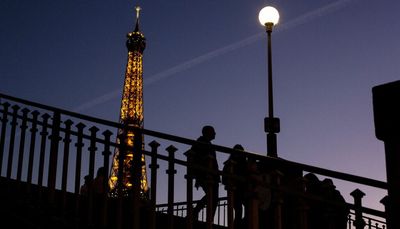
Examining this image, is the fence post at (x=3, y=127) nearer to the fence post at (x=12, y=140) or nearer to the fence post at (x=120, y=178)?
the fence post at (x=12, y=140)

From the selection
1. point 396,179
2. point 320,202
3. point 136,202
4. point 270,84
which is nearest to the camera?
point 396,179

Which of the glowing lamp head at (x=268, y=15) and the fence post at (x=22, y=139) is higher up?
the glowing lamp head at (x=268, y=15)

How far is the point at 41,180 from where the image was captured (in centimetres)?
646

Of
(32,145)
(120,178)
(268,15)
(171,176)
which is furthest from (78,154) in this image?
(268,15)

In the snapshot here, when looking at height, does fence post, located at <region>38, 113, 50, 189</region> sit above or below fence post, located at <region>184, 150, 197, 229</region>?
above

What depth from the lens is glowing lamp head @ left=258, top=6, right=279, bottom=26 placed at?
11406 millimetres

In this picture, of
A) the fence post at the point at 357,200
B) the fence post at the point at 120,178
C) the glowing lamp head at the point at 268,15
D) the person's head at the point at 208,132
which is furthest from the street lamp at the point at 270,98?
the fence post at the point at 357,200

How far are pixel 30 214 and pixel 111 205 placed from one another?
96 cm

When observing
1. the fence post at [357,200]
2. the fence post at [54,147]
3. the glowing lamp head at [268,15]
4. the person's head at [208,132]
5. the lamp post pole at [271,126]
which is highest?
the glowing lamp head at [268,15]

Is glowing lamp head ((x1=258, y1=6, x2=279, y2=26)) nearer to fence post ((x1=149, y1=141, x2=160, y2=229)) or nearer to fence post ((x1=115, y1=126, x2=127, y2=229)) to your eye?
fence post ((x1=115, y1=126, x2=127, y2=229))

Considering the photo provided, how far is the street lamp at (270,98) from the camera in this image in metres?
10.3

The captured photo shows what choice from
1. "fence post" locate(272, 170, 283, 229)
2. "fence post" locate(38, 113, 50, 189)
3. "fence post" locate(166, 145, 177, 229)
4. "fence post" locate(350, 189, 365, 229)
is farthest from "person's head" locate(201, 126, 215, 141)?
"fence post" locate(350, 189, 365, 229)

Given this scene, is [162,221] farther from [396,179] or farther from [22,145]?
[396,179]

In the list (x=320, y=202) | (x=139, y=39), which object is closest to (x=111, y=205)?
(x=320, y=202)
